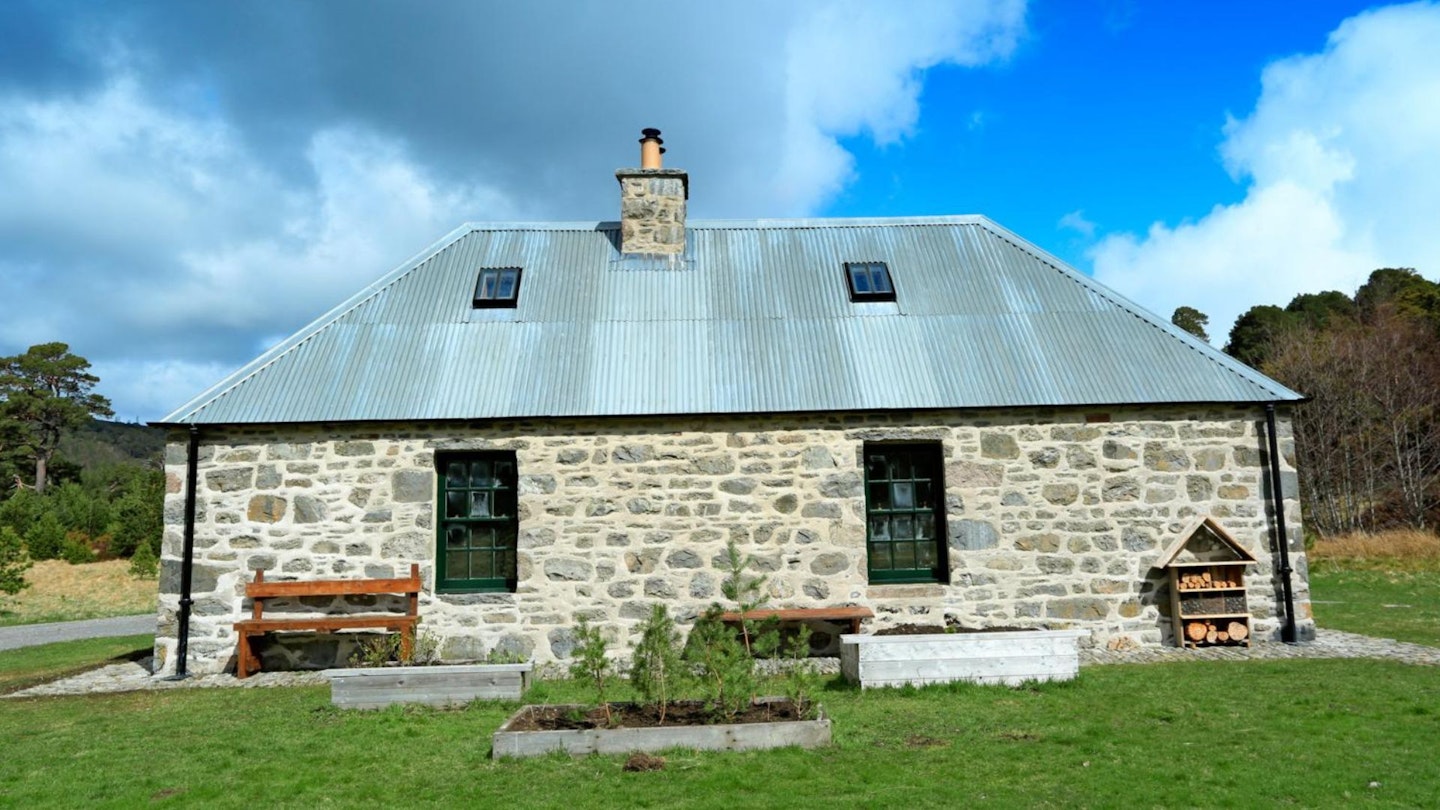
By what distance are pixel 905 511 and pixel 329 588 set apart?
6.07 m

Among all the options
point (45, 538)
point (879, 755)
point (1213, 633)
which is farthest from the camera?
point (45, 538)

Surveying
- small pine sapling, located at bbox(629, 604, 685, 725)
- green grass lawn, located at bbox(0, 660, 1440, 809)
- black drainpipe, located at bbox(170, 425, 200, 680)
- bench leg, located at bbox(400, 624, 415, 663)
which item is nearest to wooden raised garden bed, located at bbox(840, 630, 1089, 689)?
green grass lawn, located at bbox(0, 660, 1440, 809)

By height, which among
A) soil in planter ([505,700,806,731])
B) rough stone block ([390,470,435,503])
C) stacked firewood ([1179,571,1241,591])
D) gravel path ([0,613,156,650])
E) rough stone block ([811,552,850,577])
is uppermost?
rough stone block ([390,470,435,503])

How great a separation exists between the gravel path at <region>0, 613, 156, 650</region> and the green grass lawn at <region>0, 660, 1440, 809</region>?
8445mm

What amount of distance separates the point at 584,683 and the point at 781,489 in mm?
3601

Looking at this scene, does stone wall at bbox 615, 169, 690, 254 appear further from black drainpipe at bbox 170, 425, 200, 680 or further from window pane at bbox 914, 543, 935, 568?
black drainpipe at bbox 170, 425, 200, 680

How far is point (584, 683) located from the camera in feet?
21.6

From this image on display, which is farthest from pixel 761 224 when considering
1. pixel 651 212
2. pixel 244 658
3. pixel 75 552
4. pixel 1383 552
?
pixel 75 552

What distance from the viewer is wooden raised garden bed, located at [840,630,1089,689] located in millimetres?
7613

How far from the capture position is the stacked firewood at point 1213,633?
372 inches

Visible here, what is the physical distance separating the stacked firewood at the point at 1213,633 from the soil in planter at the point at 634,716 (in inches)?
214

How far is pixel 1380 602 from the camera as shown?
529 inches

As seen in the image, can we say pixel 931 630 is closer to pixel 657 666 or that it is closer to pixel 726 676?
pixel 726 676

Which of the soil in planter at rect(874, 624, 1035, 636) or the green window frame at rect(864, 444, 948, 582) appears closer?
the soil in planter at rect(874, 624, 1035, 636)
